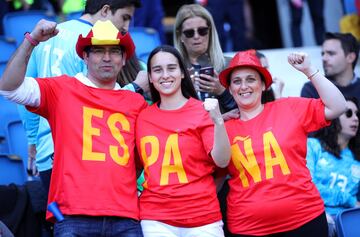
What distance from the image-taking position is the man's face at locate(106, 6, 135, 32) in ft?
16.4

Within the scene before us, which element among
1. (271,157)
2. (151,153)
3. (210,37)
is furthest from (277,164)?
(210,37)

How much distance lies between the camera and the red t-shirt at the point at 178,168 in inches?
175

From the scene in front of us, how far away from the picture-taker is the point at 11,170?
5.84 m

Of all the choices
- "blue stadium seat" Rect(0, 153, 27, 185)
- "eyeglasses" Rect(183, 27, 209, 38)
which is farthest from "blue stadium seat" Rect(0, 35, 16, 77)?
"eyeglasses" Rect(183, 27, 209, 38)

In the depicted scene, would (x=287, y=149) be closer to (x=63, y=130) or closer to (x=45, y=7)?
(x=63, y=130)

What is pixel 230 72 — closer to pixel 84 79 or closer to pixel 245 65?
pixel 245 65

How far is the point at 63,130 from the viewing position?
14.6 feet

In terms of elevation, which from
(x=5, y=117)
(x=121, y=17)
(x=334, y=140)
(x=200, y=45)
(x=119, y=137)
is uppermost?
(x=121, y=17)

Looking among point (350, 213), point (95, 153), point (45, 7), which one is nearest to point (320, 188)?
point (350, 213)

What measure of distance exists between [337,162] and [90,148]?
206cm

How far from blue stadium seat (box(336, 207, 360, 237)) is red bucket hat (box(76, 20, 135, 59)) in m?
1.72

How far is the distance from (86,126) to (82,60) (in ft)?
2.16

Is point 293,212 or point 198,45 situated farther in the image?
point 198,45

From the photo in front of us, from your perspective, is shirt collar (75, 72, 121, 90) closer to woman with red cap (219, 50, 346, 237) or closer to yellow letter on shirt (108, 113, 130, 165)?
yellow letter on shirt (108, 113, 130, 165)
